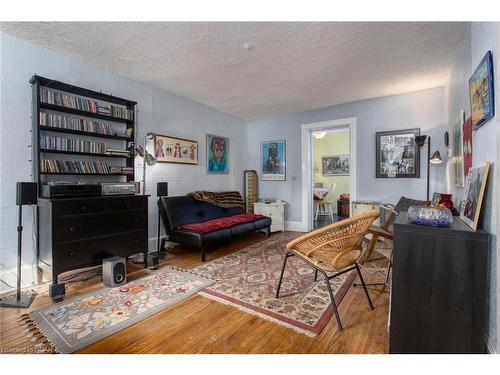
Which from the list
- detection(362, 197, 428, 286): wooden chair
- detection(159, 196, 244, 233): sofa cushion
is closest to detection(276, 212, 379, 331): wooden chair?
detection(362, 197, 428, 286): wooden chair

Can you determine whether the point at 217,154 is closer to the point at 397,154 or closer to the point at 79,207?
the point at 79,207

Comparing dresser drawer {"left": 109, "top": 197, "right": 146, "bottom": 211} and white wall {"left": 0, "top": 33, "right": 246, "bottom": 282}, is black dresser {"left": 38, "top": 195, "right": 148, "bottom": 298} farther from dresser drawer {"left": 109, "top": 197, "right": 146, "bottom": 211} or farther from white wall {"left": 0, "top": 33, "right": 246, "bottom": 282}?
white wall {"left": 0, "top": 33, "right": 246, "bottom": 282}

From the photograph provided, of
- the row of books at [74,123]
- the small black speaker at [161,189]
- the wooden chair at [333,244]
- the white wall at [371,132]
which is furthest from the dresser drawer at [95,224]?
the white wall at [371,132]

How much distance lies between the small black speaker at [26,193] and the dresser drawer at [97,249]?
20.2 inches

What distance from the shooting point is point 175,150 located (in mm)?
4234

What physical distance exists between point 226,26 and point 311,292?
274 centimetres

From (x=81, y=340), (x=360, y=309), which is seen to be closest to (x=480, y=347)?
(x=360, y=309)

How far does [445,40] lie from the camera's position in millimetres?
2543

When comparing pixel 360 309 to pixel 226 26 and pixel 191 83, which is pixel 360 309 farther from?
pixel 191 83

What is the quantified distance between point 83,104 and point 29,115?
1.76 ft

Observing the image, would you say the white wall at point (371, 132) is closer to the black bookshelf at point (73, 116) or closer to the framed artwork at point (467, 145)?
the framed artwork at point (467, 145)

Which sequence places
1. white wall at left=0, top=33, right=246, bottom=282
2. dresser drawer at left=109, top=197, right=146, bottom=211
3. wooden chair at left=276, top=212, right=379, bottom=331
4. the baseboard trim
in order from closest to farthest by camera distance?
wooden chair at left=276, top=212, right=379, bottom=331 → white wall at left=0, top=33, right=246, bottom=282 → dresser drawer at left=109, top=197, right=146, bottom=211 → the baseboard trim

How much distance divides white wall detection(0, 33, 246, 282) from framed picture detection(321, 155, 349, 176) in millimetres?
4801

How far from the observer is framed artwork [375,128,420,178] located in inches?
161
